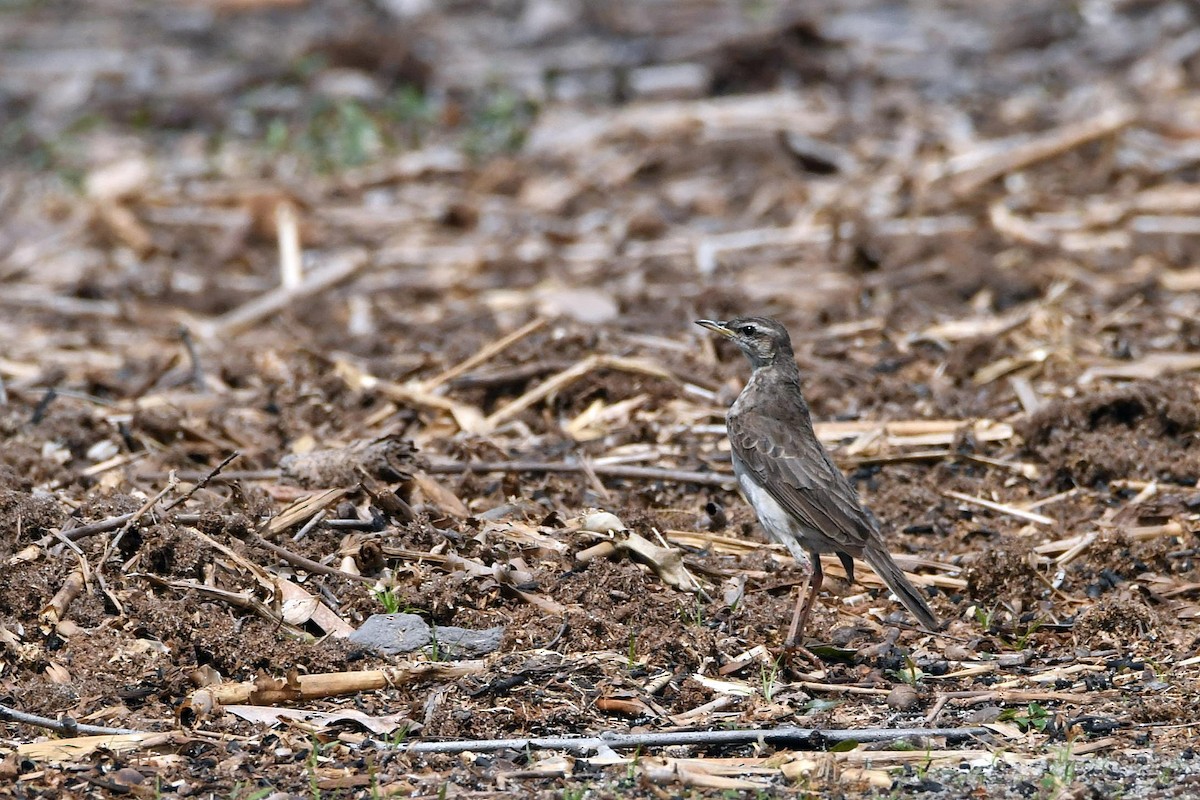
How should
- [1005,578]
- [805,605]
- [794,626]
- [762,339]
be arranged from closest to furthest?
[794,626] → [805,605] → [1005,578] → [762,339]

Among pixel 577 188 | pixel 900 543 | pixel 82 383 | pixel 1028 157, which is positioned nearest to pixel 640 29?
pixel 577 188

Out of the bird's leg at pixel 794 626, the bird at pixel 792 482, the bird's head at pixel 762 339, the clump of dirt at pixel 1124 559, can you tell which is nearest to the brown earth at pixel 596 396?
the clump of dirt at pixel 1124 559

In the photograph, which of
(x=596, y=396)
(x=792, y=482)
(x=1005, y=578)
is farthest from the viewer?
(x=596, y=396)

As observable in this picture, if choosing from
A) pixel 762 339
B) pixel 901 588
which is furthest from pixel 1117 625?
pixel 762 339

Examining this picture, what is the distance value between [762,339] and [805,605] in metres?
1.73

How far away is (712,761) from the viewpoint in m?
5.73

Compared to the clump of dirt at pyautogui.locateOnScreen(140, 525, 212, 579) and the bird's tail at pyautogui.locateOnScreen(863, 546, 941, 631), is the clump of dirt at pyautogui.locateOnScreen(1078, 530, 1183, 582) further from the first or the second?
the clump of dirt at pyautogui.locateOnScreen(140, 525, 212, 579)

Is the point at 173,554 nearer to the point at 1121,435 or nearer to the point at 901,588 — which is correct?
the point at 901,588

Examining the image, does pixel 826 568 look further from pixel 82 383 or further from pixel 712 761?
pixel 82 383

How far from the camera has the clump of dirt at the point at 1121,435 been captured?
334 inches

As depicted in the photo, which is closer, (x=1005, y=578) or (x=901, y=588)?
(x=901, y=588)

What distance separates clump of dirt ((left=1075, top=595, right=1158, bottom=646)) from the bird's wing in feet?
3.40

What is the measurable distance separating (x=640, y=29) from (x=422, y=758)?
15080 millimetres

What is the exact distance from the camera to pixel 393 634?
6703 mm
